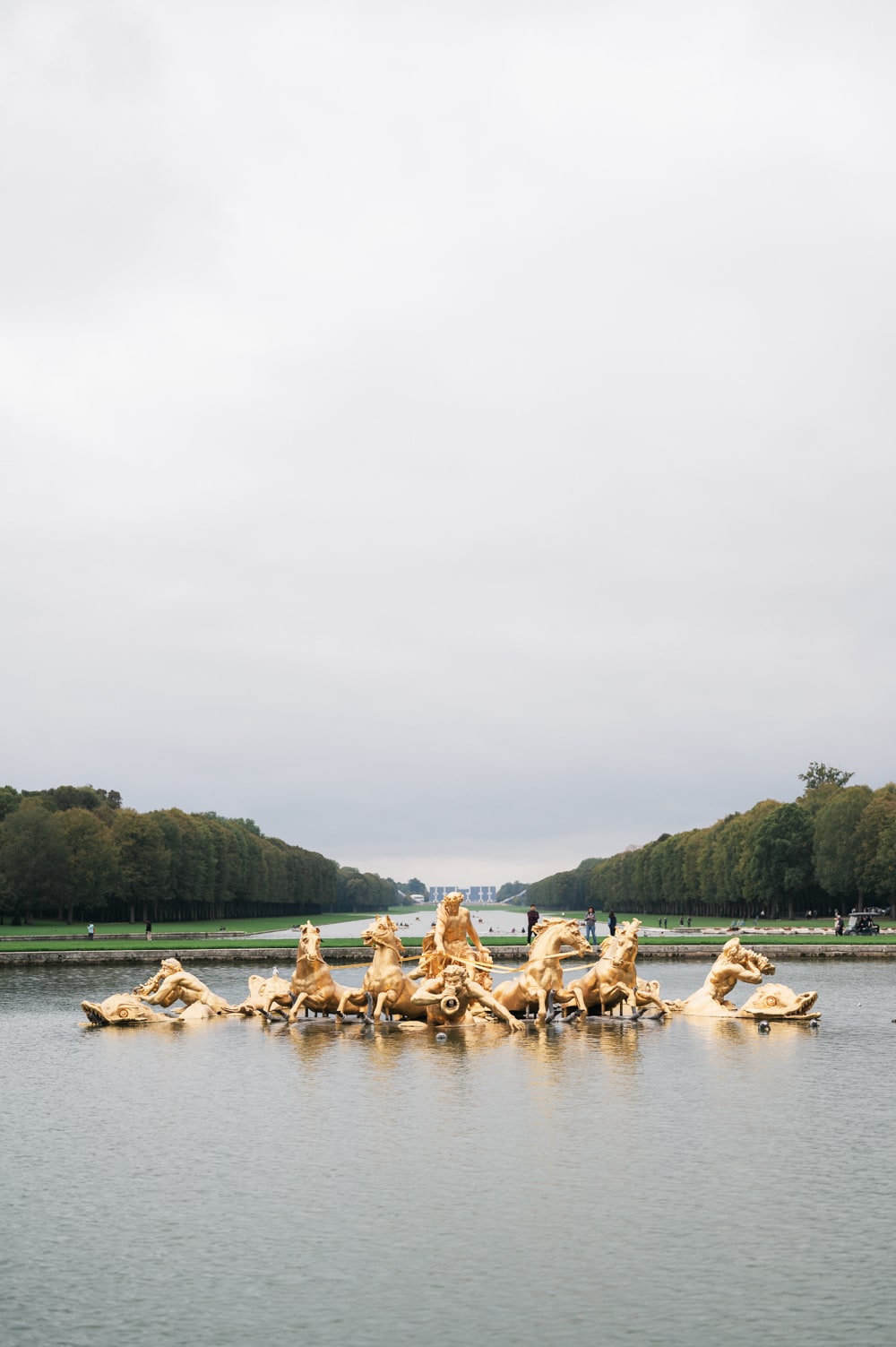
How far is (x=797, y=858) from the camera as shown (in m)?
103

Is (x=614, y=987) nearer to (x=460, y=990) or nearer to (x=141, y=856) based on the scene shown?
(x=460, y=990)

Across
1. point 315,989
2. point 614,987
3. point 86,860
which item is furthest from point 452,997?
point 86,860

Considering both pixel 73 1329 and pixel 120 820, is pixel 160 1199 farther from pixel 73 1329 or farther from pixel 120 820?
pixel 120 820

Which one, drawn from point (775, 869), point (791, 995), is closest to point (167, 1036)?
point (791, 995)

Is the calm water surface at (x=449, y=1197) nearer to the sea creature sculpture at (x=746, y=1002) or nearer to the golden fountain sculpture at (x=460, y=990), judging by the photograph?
the golden fountain sculpture at (x=460, y=990)

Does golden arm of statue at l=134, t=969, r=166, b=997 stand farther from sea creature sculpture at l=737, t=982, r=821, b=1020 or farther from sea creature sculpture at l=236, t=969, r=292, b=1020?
sea creature sculpture at l=737, t=982, r=821, b=1020

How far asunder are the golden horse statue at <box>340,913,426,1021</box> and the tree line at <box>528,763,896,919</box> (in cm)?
6773

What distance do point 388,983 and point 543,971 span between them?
3.13 meters

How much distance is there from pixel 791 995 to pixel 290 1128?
14825 millimetres

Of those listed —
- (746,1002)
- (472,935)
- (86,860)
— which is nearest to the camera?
(746,1002)

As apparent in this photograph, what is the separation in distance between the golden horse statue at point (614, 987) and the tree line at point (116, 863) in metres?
70.4

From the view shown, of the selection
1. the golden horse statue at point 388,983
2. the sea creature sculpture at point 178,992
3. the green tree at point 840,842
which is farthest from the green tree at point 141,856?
the golden horse statue at point 388,983

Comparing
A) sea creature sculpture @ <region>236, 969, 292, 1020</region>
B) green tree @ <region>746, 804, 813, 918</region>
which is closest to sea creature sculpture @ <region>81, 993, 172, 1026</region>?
sea creature sculpture @ <region>236, 969, 292, 1020</region>

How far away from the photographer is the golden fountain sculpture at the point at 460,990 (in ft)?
87.0
